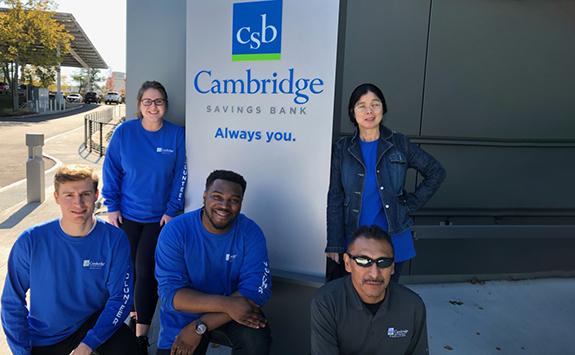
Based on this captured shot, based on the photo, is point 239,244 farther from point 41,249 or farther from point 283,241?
point 41,249

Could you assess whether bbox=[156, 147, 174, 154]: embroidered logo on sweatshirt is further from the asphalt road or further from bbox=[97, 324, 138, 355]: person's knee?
the asphalt road

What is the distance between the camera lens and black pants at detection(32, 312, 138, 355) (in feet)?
7.57

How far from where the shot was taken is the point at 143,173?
117 inches

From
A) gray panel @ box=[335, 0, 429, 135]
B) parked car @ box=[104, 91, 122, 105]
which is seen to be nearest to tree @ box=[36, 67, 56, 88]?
parked car @ box=[104, 91, 122, 105]

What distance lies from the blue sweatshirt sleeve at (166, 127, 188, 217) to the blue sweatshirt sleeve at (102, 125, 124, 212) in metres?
0.36

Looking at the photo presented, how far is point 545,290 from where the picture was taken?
4746mm

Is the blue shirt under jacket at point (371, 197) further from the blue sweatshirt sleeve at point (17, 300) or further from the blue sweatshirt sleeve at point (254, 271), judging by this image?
the blue sweatshirt sleeve at point (17, 300)

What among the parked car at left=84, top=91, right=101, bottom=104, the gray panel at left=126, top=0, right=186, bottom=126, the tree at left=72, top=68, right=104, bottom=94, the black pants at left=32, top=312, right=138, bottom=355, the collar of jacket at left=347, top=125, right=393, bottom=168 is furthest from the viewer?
the tree at left=72, top=68, right=104, bottom=94

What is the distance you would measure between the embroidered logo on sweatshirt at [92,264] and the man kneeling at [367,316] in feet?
3.81

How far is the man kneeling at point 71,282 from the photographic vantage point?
7.32 feet

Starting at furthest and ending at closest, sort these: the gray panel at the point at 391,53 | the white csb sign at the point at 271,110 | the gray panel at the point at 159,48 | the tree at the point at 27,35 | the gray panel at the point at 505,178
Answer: the tree at the point at 27,35, the gray panel at the point at 505,178, the gray panel at the point at 391,53, the gray panel at the point at 159,48, the white csb sign at the point at 271,110

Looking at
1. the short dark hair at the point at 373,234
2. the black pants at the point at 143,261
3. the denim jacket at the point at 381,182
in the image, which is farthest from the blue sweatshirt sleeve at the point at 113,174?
the short dark hair at the point at 373,234

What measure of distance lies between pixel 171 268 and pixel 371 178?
1.22 metres

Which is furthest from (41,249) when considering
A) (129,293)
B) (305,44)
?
(305,44)
